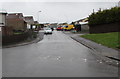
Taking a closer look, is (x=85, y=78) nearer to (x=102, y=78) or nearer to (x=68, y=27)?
(x=102, y=78)

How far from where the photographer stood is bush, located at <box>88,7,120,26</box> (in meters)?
28.4

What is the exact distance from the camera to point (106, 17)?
30500mm

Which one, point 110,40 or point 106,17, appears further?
point 106,17

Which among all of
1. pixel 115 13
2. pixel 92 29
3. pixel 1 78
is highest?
pixel 115 13

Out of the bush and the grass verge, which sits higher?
the bush

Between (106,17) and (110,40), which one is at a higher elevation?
(106,17)

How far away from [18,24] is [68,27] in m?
18.0

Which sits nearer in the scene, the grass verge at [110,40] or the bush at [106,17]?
the grass verge at [110,40]

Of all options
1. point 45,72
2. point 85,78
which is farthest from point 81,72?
point 45,72

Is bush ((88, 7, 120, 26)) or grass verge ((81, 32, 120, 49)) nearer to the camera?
grass verge ((81, 32, 120, 49))

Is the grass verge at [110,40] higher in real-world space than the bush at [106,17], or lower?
lower

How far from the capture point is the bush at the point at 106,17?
93.3 feet

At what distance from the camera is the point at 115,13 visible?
28531 millimetres

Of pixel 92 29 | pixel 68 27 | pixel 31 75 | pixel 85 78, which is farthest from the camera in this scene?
pixel 68 27
